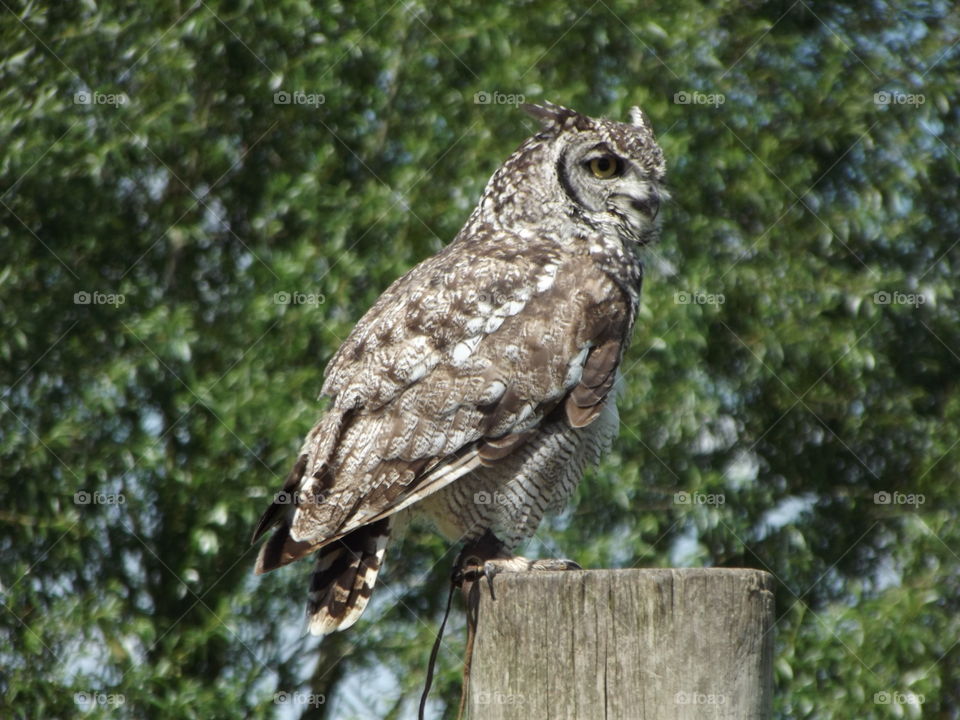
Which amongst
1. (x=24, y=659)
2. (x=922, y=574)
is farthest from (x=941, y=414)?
(x=24, y=659)

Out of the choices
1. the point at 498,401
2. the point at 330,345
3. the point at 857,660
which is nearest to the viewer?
the point at 498,401

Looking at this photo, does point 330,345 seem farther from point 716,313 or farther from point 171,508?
point 716,313

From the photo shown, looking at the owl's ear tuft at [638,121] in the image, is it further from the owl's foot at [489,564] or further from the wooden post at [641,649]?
the wooden post at [641,649]

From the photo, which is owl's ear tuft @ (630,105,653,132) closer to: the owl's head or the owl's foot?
the owl's head

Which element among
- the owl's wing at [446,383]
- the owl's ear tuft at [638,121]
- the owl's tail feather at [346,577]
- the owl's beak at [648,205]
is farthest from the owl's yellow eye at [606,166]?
the owl's tail feather at [346,577]

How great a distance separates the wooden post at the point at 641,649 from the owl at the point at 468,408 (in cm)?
77

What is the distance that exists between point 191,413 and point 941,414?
3.65m

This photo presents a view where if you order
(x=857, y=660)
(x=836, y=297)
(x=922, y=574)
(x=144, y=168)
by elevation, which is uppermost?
(x=144, y=168)

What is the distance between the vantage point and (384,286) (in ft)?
17.7

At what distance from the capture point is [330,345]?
5.36 m

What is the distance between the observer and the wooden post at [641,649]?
6.62 feet

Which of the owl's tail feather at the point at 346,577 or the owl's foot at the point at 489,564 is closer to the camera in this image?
the owl's foot at the point at 489,564

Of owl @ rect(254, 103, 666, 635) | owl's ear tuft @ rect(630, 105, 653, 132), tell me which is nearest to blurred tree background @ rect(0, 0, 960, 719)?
owl's ear tuft @ rect(630, 105, 653, 132)

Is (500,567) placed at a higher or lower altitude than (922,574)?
higher
